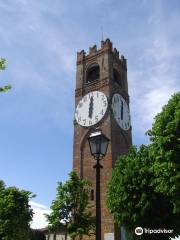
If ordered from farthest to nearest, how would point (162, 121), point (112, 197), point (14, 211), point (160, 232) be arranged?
1. point (14, 211)
2. point (112, 197)
3. point (160, 232)
4. point (162, 121)

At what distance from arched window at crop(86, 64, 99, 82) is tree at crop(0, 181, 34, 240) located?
17.1m

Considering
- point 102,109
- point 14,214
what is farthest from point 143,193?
point 102,109

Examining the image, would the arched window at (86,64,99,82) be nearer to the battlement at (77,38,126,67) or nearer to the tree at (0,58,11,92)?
the battlement at (77,38,126,67)

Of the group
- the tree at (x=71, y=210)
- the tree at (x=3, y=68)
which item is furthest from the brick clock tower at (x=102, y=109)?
the tree at (x=3, y=68)

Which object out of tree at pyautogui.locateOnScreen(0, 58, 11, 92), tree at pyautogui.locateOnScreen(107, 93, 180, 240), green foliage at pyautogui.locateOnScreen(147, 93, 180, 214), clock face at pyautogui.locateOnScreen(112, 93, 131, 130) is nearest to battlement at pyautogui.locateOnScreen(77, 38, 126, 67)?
clock face at pyautogui.locateOnScreen(112, 93, 131, 130)

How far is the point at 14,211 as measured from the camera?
109 feet

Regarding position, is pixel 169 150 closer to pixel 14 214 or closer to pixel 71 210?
pixel 71 210

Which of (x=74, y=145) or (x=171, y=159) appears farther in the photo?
(x=74, y=145)

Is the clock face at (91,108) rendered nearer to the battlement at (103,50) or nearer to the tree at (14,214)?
the battlement at (103,50)

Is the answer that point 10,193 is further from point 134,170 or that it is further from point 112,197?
point 134,170

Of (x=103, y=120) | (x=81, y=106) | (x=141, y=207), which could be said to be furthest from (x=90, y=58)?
(x=141, y=207)

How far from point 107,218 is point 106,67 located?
17.9 meters

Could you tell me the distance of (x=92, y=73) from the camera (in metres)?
46.1

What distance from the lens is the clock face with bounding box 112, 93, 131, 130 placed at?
135 feet
